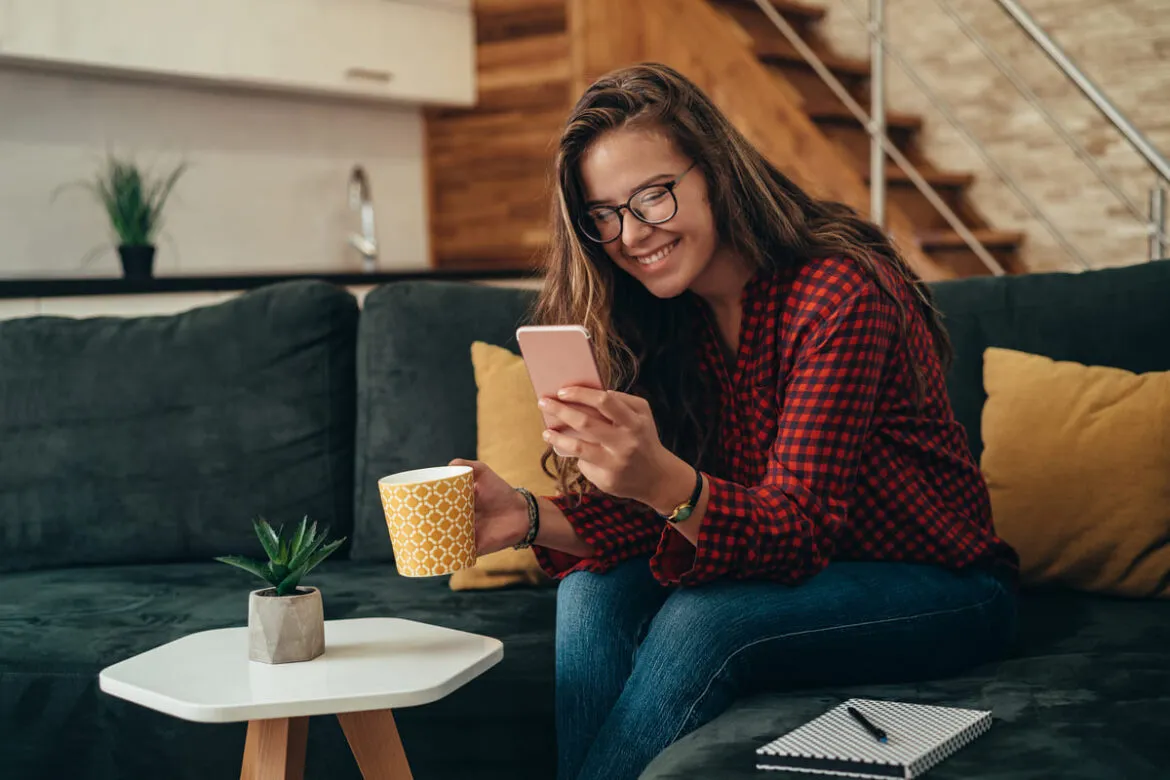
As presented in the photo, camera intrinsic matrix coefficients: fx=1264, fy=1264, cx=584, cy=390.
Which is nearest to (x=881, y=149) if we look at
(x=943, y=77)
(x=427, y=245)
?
(x=943, y=77)

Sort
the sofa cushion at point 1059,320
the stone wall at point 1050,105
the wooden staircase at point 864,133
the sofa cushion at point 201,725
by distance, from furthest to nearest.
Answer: the stone wall at point 1050,105
the wooden staircase at point 864,133
the sofa cushion at point 1059,320
the sofa cushion at point 201,725

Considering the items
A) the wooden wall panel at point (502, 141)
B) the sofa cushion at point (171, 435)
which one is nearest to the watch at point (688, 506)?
the sofa cushion at point (171, 435)

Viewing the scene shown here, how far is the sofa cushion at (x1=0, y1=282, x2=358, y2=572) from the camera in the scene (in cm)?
239

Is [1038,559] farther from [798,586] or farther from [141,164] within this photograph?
[141,164]

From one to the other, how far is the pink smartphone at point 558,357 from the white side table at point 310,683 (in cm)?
32

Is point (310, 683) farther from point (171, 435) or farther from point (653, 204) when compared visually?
point (171, 435)

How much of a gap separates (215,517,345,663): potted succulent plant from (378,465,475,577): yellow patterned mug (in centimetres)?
14

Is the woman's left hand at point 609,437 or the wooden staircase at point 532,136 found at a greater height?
the wooden staircase at point 532,136

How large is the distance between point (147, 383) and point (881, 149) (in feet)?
6.78

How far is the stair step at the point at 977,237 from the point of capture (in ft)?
13.1

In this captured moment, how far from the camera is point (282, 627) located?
56.4 inches

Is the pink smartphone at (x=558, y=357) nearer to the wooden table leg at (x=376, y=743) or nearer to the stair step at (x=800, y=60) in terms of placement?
the wooden table leg at (x=376, y=743)

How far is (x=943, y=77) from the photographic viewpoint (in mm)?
4785

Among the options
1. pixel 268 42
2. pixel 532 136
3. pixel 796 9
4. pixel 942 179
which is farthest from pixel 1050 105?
pixel 268 42
